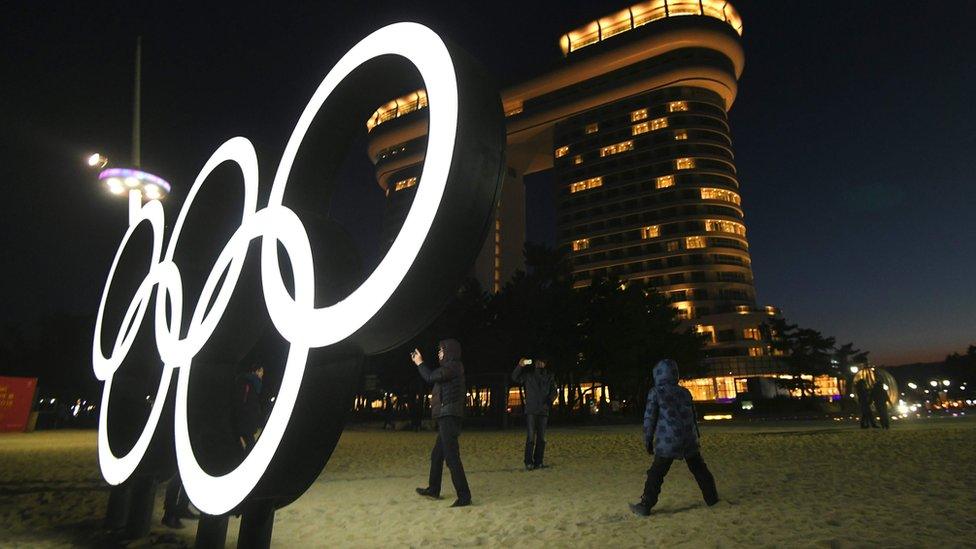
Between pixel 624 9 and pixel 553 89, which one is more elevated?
pixel 624 9

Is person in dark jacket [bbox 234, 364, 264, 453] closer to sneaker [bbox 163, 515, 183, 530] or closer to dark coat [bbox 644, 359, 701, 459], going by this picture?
sneaker [bbox 163, 515, 183, 530]

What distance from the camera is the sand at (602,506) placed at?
4742 millimetres

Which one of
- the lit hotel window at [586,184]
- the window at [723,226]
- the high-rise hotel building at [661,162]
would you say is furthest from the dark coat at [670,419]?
the lit hotel window at [586,184]

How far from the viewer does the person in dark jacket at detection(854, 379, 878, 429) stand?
1653 cm

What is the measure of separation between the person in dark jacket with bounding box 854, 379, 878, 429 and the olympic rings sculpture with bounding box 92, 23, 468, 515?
61.6 ft

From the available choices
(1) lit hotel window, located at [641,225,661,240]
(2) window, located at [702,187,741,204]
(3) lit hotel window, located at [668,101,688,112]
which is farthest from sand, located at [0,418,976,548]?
(3) lit hotel window, located at [668,101,688,112]

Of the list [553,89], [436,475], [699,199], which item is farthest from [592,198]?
[436,475]

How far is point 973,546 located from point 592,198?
94842 mm

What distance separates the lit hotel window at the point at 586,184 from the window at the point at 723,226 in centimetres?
1997

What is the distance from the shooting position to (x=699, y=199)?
285 feet

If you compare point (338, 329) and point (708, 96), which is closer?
point (338, 329)

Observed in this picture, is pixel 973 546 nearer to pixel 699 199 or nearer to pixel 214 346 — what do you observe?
pixel 214 346

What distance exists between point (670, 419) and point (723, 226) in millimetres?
89231

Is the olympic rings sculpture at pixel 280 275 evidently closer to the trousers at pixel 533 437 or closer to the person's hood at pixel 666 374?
the person's hood at pixel 666 374
